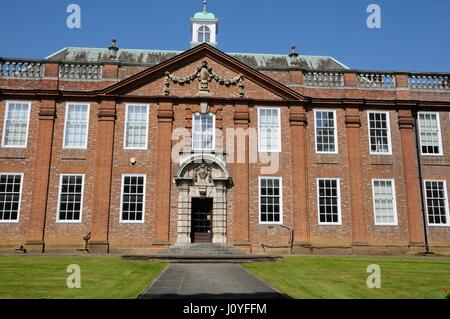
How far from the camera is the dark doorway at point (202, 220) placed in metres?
21.5

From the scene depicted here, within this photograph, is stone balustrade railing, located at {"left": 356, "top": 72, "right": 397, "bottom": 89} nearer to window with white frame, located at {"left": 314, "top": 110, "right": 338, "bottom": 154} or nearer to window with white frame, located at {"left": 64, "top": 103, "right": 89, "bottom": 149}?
window with white frame, located at {"left": 314, "top": 110, "right": 338, "bottom": 154}

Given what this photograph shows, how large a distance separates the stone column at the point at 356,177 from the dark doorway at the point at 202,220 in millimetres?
7571

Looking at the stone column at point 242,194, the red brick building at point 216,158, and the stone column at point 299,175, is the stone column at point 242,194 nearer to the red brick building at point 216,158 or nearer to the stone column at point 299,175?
the red brick building at point 216,158

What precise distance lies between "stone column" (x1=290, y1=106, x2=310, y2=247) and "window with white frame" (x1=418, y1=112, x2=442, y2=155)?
22.4ft

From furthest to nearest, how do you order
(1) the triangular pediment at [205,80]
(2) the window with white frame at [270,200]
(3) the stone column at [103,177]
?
(1) the triangular pediment at [205,80]
(2) the window with white frame at [270,200]
(3) the stone column at [103,177]

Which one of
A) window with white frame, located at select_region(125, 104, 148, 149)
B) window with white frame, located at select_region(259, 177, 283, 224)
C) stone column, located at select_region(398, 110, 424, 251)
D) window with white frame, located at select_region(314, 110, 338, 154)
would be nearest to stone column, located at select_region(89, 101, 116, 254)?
window with white frame, located at select_region(125, 104, 148, 149)

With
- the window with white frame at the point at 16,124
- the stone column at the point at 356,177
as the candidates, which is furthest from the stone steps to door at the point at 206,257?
the window with white frame at the point at 16,124

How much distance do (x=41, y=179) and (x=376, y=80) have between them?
1930cm

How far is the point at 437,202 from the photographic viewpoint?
22609mm

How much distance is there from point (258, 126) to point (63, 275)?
13636 mm

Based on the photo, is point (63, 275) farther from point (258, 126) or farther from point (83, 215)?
point (258, 126)

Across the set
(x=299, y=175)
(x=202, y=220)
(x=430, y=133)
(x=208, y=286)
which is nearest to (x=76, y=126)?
(x=202, y=220)

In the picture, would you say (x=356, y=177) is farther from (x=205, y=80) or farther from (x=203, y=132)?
(x=205, y=80)

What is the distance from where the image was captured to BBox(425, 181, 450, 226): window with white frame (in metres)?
22.4
